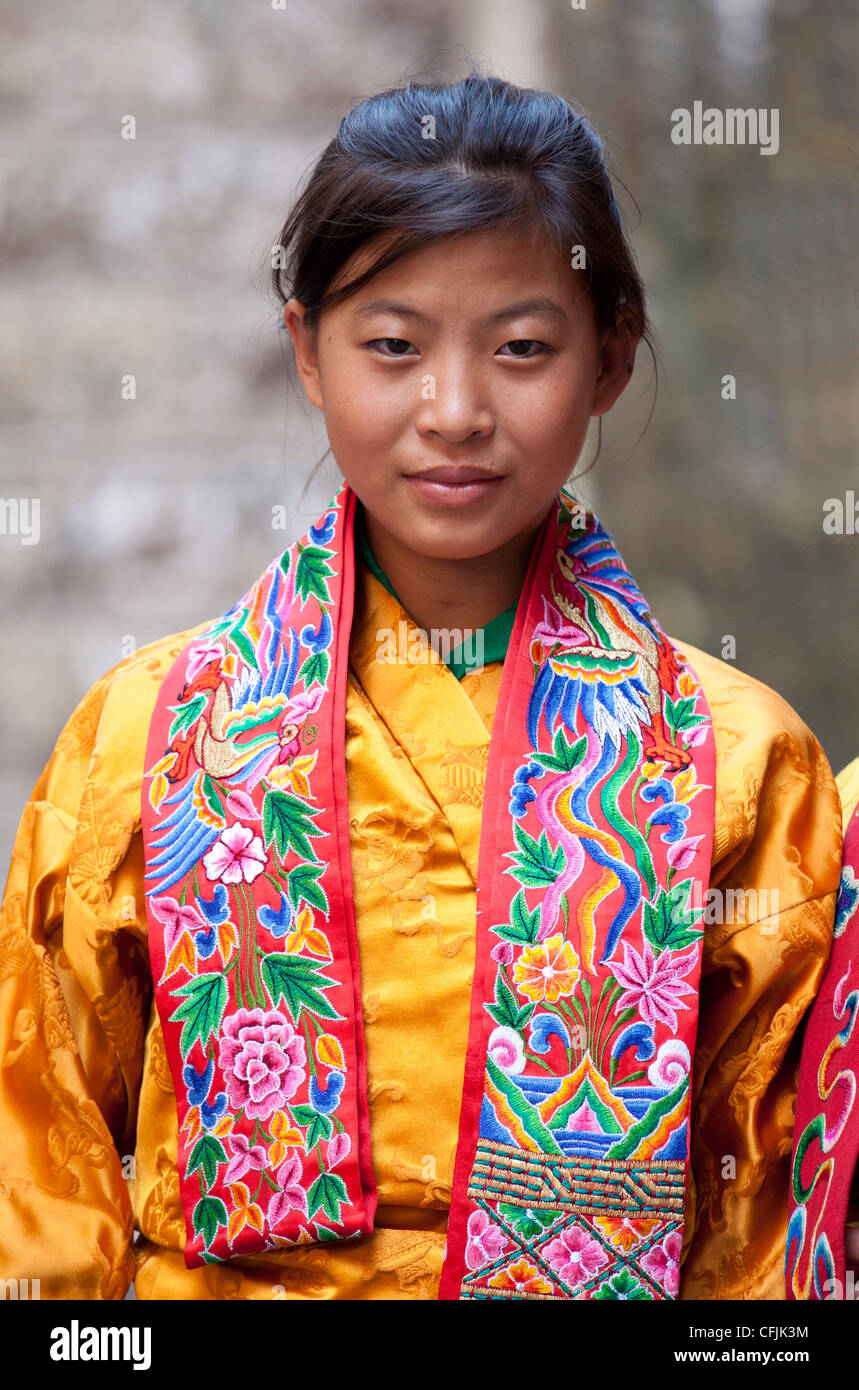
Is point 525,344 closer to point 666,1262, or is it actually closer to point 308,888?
point 308,888

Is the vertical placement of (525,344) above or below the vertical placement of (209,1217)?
above

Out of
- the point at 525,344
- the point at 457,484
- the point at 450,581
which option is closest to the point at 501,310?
the point at 525,344

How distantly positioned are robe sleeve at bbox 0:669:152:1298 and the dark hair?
0.46 meters

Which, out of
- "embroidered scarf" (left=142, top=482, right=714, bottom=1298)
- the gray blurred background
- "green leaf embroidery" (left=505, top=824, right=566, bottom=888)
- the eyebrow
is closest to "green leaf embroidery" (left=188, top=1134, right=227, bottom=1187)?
"embroidered scarf" (left=142, top=482, right=714, bottom=1298)

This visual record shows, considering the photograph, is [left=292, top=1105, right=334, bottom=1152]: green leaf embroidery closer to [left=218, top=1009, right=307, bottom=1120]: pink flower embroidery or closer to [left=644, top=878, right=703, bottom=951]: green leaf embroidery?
[left=218, top=1009, right=307, bottom=1120]: pink flower embroidery

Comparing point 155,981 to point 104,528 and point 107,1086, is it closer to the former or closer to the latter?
point 107,1086

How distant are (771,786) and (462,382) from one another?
1.40 ft

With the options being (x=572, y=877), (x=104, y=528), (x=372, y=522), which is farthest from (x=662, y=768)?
(x=104, y=528)

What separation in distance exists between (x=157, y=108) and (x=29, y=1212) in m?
1.75

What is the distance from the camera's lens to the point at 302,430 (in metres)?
2.47

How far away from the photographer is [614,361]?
3.99 feet

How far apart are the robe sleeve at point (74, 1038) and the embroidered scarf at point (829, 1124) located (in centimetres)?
54

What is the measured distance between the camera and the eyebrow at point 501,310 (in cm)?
109

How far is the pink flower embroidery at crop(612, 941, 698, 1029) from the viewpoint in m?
1.13
